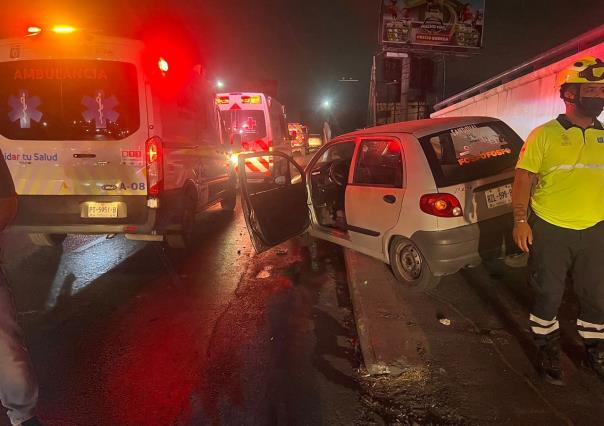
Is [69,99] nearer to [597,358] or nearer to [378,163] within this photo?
[378,163]

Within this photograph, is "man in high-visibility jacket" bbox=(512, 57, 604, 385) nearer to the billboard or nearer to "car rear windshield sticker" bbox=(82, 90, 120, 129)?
"car rear windshield sticker" bbox=(82, 90, 120, 129)

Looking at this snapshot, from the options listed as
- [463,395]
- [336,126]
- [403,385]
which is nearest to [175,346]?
[403,385]

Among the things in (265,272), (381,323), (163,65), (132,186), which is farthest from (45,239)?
(381,323)

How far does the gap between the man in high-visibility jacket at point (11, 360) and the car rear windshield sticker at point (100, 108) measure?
2578mm

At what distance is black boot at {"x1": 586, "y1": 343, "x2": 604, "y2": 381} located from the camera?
281cm

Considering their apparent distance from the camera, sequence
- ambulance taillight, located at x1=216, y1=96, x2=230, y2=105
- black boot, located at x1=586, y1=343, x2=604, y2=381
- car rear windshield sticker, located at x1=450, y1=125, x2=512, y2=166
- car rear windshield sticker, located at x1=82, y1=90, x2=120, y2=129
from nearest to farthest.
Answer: black boot, located at x1=586, y1=343, x2=604, y2=381 → car rear windshield sticker, located at x1=450, y1=125, x2=512, y2=166 → car rear windshield sticker, located at x1=82, y1=90, x2=120, y2=129 → ambulance taillight, located at x1=216, y1=96, x2=230, y2=105

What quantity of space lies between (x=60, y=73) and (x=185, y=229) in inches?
91.7

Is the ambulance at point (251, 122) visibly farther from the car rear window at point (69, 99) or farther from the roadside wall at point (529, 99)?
the car rear window at point (69, 99)

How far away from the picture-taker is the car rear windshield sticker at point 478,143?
13.7ft

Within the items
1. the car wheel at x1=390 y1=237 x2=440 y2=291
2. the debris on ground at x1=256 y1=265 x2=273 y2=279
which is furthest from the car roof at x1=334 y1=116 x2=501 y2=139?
the debris on ground at x1=256 y1=265 x2=273 y2=279

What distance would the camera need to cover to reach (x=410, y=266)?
4238 mm

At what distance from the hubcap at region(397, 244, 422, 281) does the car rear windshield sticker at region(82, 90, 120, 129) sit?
342 cm

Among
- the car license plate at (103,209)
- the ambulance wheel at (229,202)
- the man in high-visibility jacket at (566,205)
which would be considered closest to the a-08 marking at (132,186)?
the car license plate at (103,209)

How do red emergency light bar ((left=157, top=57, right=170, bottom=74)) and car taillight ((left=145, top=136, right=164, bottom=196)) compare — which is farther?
red emergency light bar ((left=157, top=57, right=170, bottom=74))
